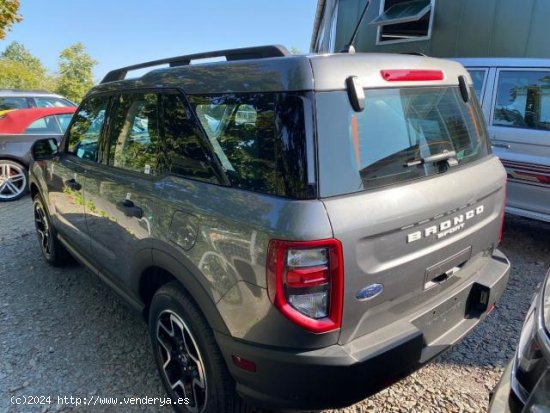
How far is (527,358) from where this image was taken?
143 cm

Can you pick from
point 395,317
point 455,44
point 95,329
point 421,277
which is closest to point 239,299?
point 395,317

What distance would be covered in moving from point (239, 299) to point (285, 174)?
21.7 inches

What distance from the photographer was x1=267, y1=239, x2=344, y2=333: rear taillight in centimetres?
153

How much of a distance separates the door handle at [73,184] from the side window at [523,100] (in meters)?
4.15

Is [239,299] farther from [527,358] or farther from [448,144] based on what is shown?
[448,144]

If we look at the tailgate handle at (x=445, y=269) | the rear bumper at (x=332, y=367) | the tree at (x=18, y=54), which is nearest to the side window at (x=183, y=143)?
the rear bumper at (x=332, y=367)

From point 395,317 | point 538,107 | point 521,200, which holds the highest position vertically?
point 538,107

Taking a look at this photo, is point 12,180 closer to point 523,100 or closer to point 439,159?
point 439,159

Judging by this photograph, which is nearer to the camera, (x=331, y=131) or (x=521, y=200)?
(x=331, y=131)

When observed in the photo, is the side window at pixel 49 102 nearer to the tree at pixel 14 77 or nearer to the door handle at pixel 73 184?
the door handle at pixel 73 184

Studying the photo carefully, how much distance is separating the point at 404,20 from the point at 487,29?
1.65 meters

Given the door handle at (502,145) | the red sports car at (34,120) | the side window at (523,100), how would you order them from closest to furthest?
the side window at (523,100) → the door handle at (502,145) → the red sports car at (34,120)

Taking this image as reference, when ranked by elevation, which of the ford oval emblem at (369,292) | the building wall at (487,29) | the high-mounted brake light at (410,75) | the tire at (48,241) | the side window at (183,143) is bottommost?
the tire at (48,241)

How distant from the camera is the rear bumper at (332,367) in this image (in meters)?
1.63
